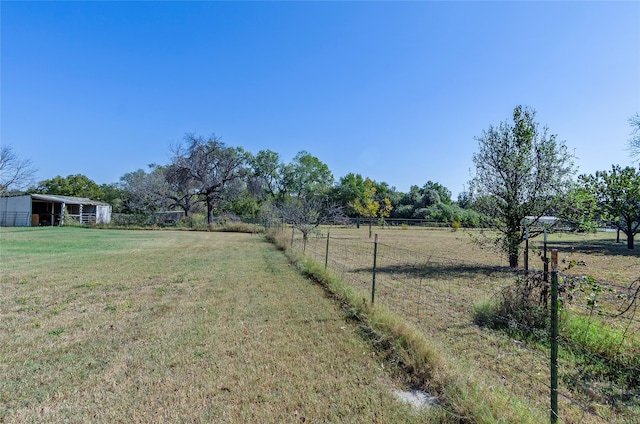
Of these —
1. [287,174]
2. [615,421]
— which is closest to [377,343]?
[615,421]

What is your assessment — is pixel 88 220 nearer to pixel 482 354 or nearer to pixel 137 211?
pixel 137 211

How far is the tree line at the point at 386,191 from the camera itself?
9.09 meters

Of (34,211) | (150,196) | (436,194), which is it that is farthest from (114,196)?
(436,194)

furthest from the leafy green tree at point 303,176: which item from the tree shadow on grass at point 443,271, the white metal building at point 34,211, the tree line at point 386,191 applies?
the tree shadow on grass at point 443,271

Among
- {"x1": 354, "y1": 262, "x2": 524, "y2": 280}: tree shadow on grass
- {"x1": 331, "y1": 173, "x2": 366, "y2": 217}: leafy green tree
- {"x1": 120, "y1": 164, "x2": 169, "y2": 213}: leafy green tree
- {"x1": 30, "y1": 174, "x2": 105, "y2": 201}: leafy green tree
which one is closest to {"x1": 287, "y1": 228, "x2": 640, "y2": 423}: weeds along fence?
{"x1": 354, "y1": 262, "x2": 524, "y2": 280}: tree shadow on grass

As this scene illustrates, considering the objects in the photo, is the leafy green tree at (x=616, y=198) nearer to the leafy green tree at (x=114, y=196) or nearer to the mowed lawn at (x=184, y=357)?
the mowed lawn at (x=184, y=357)

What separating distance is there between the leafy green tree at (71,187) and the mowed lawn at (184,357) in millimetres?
58020

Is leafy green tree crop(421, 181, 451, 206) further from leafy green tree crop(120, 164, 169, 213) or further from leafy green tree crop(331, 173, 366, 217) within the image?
leafy green tree crop(120, 164, 169, 213)

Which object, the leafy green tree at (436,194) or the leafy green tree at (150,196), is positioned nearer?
A: the leafy green tree at (150,196)

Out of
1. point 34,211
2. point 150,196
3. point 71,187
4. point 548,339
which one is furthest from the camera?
point 71,187

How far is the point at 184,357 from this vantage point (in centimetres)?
350

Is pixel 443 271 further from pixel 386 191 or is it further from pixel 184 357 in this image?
pixel 386 191

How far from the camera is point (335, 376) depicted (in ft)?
10.3

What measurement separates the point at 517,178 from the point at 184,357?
979 centimetres
